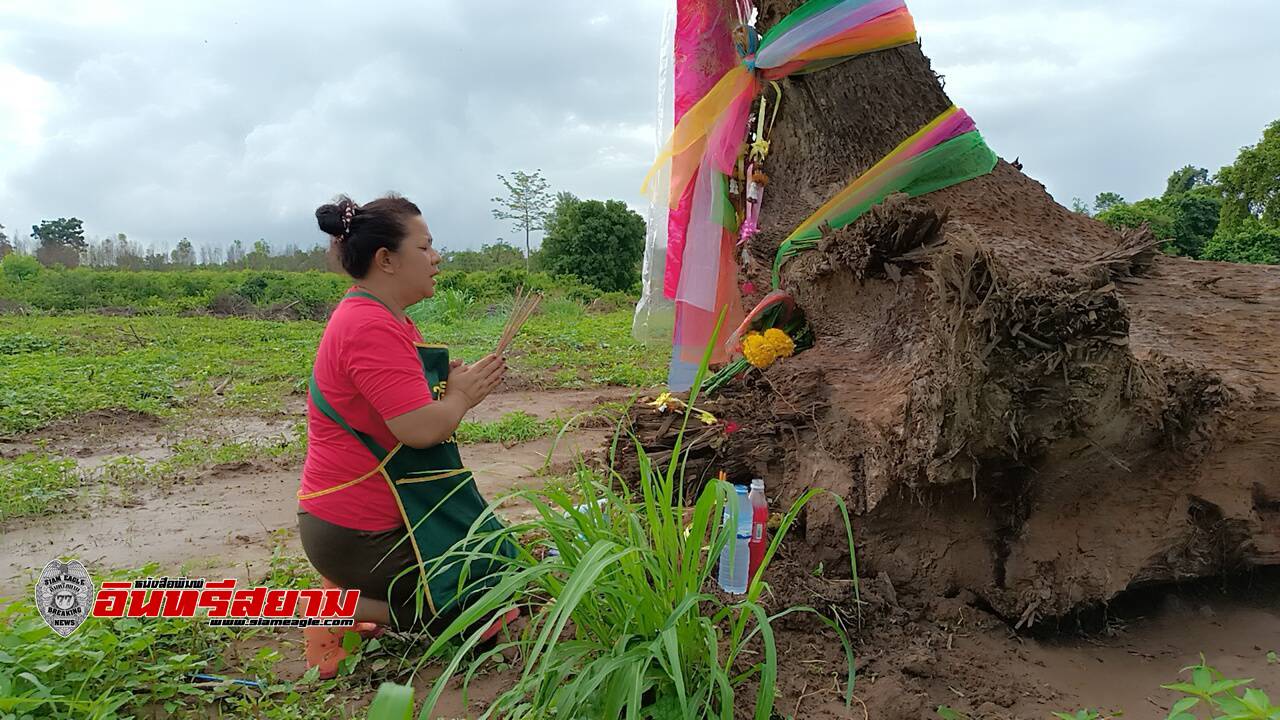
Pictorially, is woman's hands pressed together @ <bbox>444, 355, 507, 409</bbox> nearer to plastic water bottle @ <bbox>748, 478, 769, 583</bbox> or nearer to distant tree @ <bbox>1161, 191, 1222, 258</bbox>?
plastic water bottle @ <bbox>748, 478, 769, 583</bbox>

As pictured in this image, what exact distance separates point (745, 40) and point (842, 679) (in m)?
2.34

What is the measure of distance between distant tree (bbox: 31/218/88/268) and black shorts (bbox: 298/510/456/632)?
25095mm

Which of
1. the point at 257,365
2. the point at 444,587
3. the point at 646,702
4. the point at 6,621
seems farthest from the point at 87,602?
the point at 257,365

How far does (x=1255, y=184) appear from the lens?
16906 mm

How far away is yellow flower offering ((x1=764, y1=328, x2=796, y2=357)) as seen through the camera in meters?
2.53

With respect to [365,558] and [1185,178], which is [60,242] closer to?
[365,558]

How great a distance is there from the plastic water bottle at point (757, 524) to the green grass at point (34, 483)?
372 cm

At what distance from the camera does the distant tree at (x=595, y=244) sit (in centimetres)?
2108

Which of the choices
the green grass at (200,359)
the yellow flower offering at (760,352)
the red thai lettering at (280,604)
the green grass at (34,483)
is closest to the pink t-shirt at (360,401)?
the red thai lettering at (280,604)

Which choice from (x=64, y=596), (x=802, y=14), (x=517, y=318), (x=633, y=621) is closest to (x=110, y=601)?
(x=64, y=596)

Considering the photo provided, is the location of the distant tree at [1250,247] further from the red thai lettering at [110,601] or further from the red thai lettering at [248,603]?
the red thai lettering at [110,601]

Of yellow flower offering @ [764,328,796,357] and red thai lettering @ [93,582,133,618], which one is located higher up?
A: yellow flower offering @ [764,328,796,357]

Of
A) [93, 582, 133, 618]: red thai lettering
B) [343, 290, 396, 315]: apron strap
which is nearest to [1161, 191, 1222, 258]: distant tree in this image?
[343, 290, 396, 315]: apron strap

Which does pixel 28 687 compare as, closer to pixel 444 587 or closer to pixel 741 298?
pixel 444 587
